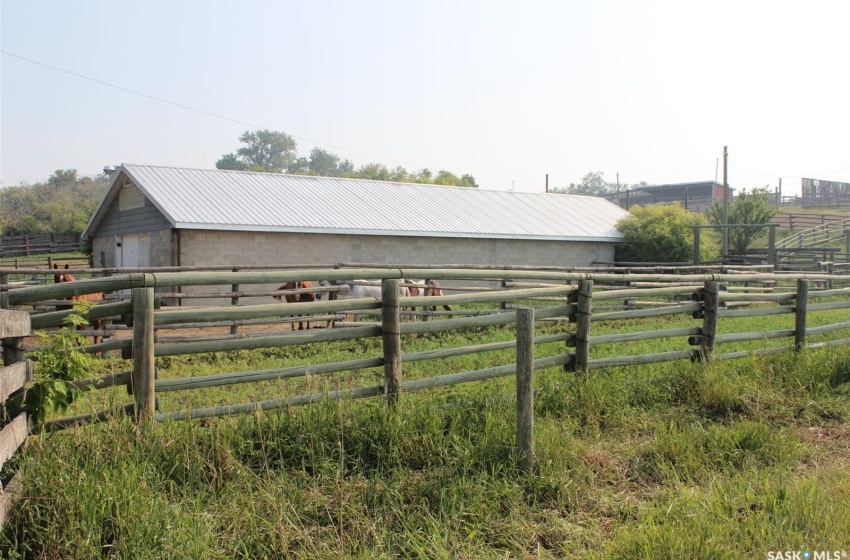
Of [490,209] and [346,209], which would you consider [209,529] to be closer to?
[346,209]

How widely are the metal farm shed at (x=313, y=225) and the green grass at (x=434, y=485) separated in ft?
49.4


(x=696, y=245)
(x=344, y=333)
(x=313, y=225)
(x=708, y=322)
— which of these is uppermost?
(x=313, y=225)

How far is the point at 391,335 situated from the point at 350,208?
19.4 metres

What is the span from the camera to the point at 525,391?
16.0 ft

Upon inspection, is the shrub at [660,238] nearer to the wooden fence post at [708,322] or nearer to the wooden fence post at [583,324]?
the wooden fence post at [708,322]

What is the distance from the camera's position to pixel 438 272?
249 inches

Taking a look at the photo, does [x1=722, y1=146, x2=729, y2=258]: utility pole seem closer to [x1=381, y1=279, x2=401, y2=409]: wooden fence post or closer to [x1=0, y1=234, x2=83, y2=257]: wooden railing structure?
[x1=381, y1=279, x2=401, y2=409]: wooden fence post

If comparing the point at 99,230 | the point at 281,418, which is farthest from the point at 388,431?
the point at 99,230

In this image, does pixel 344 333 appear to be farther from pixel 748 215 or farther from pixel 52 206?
pixel 52 206

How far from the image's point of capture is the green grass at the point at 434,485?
3.75 meters

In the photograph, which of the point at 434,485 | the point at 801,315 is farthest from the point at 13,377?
the point at 801,315

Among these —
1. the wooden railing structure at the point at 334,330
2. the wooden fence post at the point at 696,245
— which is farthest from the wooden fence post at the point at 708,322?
the wooden fence post at the point at 696,245

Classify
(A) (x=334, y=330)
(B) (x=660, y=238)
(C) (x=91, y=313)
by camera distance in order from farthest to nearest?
(B) (x=660, y=238)
(A) (x=334, y=330)
(C) (x=91, y=313)

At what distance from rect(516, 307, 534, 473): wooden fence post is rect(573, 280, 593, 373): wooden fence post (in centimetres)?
230
